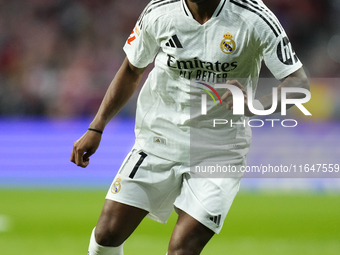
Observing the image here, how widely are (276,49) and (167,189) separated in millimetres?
974

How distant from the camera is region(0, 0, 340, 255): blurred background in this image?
4.84 metres

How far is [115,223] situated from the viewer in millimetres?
2539

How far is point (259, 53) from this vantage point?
96.3 inches

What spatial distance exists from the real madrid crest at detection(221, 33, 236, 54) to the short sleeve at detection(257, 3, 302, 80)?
0.14 metres

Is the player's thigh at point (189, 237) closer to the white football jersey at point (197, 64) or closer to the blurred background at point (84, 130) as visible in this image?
the white football jersey at point (197, 64)

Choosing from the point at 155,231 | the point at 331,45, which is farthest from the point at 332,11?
the point at 155,231

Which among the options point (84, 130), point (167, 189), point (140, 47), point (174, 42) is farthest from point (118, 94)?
point (84, 130)

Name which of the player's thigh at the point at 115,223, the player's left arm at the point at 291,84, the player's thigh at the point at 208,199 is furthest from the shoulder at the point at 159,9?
the player's thigh at the point at 115,223

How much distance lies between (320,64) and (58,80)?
Answer: 17.9ft

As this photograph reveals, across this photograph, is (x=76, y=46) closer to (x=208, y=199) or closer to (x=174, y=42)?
(x=174, y=42)

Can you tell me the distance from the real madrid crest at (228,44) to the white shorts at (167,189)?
0.68m

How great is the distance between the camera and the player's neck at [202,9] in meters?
2.40

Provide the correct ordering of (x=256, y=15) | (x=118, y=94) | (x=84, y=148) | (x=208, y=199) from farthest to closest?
(x=118, y=94)
(x=84, y=148)
(x=208, y=199)
(x=256, y=15)

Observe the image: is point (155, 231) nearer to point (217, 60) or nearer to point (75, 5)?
point (217, 60)
